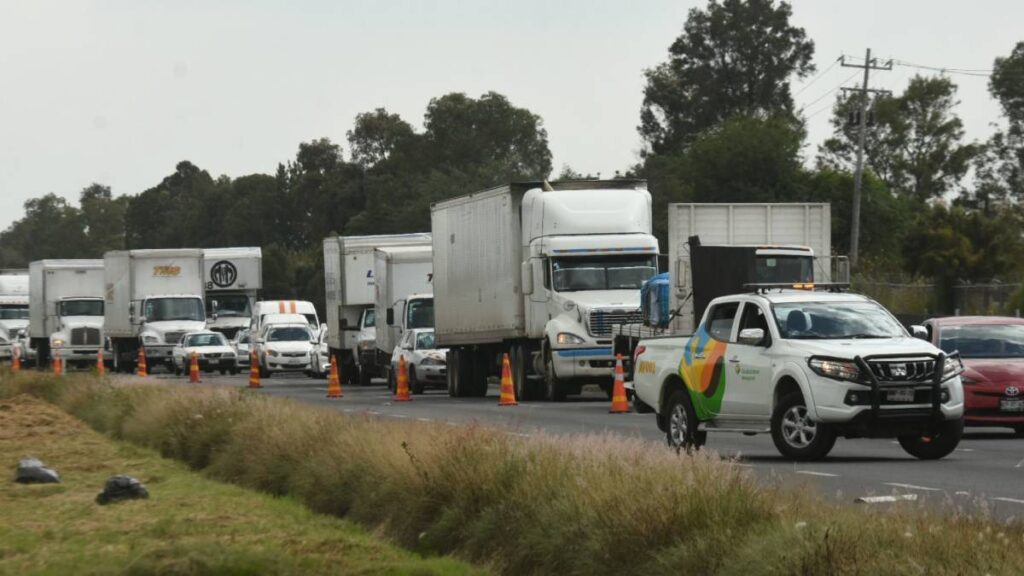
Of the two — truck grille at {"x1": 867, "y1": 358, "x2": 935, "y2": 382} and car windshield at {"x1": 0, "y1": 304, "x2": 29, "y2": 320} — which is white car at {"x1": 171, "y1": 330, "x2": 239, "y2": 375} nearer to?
car windshield at {"x1": 0, "y1": 304, "x2": 29, "y2": 320}

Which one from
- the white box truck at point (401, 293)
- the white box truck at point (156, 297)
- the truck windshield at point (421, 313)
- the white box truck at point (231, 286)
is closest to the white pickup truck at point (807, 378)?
the truck windshield at point (421, 313)

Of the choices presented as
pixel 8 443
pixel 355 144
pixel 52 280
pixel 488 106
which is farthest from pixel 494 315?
pixel 355 144

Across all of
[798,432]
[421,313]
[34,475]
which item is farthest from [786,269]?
[34,475]

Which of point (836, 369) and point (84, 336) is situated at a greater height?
point (84, 336)

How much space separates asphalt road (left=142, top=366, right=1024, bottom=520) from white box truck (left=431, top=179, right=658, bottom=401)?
3.59 ft

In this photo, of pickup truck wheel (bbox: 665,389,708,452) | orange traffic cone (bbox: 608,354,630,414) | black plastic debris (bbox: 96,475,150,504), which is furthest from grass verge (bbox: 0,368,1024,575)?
orange traffic cone (bbox: 608,354,630,414)

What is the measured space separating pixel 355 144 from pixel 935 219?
70.8m

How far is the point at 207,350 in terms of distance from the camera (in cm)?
5819

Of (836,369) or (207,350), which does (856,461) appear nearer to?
(836,369)

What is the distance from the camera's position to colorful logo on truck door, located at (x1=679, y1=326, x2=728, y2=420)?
19.8m

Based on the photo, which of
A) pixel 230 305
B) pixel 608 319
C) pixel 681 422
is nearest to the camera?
pixel 681 422

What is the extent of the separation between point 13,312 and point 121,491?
66.8m

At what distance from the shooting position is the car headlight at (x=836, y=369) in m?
18.3

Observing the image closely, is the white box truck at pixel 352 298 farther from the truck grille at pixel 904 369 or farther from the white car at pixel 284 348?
the truck grille at pixel 904 369
